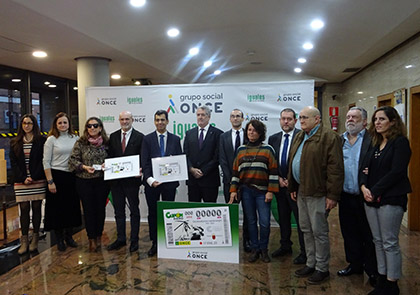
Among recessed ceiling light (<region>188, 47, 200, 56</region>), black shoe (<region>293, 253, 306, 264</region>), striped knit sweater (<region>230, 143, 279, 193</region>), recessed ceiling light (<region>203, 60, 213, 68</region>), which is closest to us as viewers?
striped knit sweater (<region>230, 143, 279, 193</region>)

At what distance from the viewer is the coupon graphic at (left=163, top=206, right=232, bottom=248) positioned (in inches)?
131

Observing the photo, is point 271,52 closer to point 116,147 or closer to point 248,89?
point 248,89

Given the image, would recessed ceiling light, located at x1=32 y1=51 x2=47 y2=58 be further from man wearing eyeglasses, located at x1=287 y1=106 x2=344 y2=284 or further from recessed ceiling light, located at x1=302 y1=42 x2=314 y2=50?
man wearing eyeglasses, located at x1=287 y1=106 x2=344 y2=284

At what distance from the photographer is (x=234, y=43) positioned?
229 inches

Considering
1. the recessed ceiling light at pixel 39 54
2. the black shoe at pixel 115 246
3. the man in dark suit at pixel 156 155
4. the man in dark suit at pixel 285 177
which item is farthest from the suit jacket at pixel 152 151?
the recessed ceiling light at pixel 39 54

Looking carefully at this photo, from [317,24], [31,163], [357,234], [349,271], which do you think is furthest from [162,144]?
[317,24]

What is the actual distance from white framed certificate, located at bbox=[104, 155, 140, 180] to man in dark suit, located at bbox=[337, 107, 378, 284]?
213cm

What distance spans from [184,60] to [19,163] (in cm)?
403

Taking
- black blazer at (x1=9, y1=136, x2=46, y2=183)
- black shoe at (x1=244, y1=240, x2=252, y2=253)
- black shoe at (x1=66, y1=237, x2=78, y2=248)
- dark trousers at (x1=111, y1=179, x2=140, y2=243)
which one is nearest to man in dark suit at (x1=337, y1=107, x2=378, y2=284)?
black shoe at (x1=244, y1=240, x2=252, y2=253)

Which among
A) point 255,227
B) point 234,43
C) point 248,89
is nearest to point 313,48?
point 234,43

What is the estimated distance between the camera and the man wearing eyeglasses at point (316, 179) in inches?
108

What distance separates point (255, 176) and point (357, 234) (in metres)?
1.08

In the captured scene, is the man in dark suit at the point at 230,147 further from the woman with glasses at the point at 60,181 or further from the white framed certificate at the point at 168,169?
the woman with glasses at the point at 60,181

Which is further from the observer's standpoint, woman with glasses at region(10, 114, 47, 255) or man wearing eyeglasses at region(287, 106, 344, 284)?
woman with glasses at region(10, 114, 47, 255)
